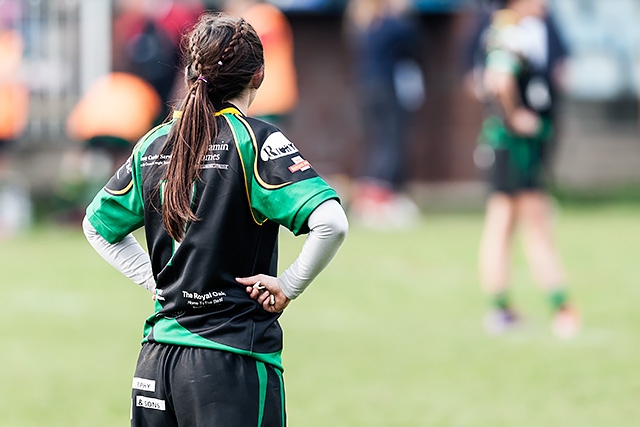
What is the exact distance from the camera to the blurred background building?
49.9 ft

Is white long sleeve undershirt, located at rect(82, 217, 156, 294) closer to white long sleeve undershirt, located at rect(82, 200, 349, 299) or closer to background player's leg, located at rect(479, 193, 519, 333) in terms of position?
white long sleeve undershirt, located at rect(82, 200, 349, 299)

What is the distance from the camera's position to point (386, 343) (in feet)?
25.2

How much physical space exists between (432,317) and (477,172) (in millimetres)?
7905

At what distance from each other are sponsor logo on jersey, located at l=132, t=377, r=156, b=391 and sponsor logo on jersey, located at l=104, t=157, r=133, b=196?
0.58 metres

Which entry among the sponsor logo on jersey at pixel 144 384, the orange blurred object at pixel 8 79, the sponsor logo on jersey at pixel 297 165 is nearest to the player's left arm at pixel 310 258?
the sponsor logo on jersey at pixel 297 165

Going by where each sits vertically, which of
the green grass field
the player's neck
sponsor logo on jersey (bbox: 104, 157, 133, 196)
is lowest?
the green grass field

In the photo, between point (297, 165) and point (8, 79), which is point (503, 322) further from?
point (8, 79)

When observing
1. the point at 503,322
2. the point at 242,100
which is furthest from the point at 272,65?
the point at 242,100

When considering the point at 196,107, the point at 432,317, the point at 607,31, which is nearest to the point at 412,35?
the point at 607,31

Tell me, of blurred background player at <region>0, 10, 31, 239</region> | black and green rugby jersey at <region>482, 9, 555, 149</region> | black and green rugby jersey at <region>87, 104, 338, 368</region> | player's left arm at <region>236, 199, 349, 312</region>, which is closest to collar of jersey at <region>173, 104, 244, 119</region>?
black and green rugby jersey at <region>87, 104, 338, 368</region>

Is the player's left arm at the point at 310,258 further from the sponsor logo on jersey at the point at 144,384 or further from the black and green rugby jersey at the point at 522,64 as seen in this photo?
the black and green rugby jersey at the point at 522,64

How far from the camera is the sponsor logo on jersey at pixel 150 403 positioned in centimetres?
361

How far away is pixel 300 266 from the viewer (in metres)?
3.62

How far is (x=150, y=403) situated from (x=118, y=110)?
9.42 m
